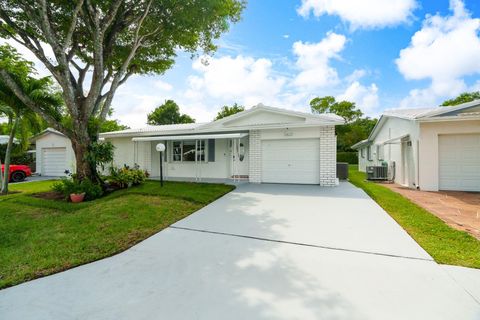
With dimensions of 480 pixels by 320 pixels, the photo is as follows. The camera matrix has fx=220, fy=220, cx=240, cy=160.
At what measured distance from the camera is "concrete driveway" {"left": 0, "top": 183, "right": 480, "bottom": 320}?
7.68ft

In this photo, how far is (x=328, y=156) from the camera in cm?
1023

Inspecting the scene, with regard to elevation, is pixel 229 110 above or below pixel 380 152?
above

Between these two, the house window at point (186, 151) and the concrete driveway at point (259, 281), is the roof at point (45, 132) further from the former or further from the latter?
the concrete driveway at point (259, 281)

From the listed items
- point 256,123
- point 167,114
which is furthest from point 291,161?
point 167,114

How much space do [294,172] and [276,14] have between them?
7.42 meters

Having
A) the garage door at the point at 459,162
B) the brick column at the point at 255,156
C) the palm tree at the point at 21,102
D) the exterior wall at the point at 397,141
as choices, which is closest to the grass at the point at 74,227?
the palm tree at the point at 21,102

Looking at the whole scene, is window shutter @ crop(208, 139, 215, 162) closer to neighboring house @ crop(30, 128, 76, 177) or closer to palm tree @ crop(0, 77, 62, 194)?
palm tree @ crop(0, 77, 62, 194)

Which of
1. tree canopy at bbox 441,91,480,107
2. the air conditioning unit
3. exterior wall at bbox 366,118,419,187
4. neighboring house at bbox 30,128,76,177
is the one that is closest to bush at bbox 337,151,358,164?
exterior wall at bbox 366,118,419,187

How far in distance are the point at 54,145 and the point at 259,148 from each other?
16717mm

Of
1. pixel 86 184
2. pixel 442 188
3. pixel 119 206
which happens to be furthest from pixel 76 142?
pixel 442 188

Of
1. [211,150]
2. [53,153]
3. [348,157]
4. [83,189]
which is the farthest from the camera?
[348,157]

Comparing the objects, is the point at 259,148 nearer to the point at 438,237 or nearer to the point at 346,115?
the point at 438,237

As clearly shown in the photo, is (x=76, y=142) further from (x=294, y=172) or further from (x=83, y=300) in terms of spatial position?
(x=294, y=172)

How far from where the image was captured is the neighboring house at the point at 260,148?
10.3m
